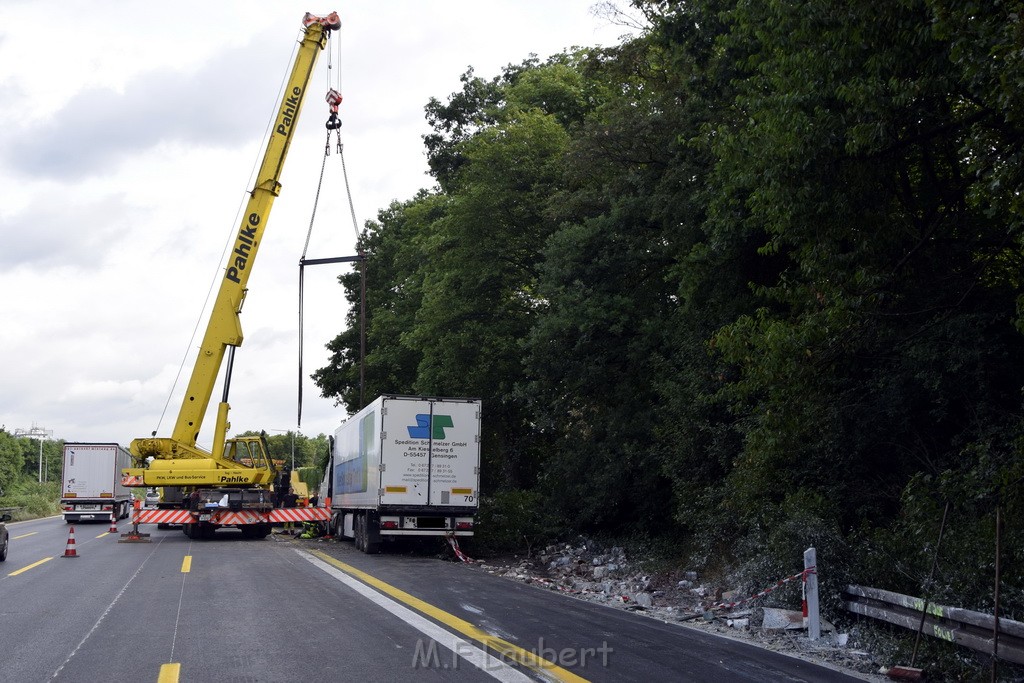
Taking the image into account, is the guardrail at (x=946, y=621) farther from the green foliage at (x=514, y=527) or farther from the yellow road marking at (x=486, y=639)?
the green foliage at (x=514, y=527)

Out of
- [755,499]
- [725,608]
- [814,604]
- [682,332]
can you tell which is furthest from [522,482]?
[814,604]

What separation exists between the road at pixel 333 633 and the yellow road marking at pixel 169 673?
0.02 metres

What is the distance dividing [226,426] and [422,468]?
26.3 feet

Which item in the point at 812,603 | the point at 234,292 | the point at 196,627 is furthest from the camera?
the point at 234,292

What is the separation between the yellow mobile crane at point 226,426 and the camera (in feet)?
86.0

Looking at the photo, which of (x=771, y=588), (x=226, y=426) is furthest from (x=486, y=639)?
(x=226, y=426)

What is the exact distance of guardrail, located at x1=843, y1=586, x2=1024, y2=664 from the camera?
7.91 meters

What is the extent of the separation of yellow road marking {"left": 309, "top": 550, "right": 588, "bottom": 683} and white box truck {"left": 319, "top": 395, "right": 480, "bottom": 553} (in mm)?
5869

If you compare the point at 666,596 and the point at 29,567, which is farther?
the point at 29,567

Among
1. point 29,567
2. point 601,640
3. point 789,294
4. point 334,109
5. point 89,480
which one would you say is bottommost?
point 29,567

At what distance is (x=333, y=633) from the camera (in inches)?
391

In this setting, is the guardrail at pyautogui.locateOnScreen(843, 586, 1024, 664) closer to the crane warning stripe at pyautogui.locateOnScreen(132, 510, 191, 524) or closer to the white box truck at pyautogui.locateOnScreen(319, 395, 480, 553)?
the white box truck at pyautogui.locateOnScreen(319, 395, 480, 553)

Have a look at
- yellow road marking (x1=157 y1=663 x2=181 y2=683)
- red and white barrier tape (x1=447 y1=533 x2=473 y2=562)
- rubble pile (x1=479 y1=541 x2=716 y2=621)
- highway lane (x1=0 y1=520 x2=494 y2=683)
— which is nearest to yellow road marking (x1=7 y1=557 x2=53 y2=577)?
highway lane (x1=0 y1=520 x2=494 y2=683)

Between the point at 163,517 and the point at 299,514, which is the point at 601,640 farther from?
the point at 163,517
